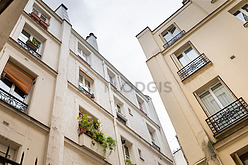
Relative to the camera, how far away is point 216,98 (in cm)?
809

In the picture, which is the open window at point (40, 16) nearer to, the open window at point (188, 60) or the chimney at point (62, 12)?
the chimney at point (62, 12)

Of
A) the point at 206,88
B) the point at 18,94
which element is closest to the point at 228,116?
the point at 206,88

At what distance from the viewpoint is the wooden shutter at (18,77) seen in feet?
28.0

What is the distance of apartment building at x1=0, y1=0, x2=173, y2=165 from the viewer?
7.29m

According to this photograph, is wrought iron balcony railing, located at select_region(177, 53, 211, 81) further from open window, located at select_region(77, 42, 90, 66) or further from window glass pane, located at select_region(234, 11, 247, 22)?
open window, located at select_region(77, 42, 90, 66)

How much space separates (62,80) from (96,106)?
2615 mm

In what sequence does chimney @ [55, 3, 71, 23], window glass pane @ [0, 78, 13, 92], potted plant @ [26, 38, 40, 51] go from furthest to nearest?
chimney @ [55, 3, 71, 23]
potted plant @ [26, 38, 40, 51]
window glass pane @ [0, 78, 13, 92]

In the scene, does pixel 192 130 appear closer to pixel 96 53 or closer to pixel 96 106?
pixel 96 106

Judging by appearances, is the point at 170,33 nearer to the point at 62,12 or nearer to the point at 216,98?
the point at 216,98

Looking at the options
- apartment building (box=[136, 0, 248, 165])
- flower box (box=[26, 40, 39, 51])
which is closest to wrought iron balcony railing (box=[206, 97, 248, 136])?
apartment building (box=[136, 0, 248, 165])

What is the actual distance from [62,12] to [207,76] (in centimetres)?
1271

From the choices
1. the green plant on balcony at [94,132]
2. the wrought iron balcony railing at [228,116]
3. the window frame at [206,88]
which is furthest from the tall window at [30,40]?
the wrought iron balcony railing at [228,116]

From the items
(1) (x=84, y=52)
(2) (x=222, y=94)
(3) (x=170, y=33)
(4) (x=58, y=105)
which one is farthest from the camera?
(1) (x=84, y=52)

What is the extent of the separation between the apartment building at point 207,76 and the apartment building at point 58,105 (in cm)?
389
